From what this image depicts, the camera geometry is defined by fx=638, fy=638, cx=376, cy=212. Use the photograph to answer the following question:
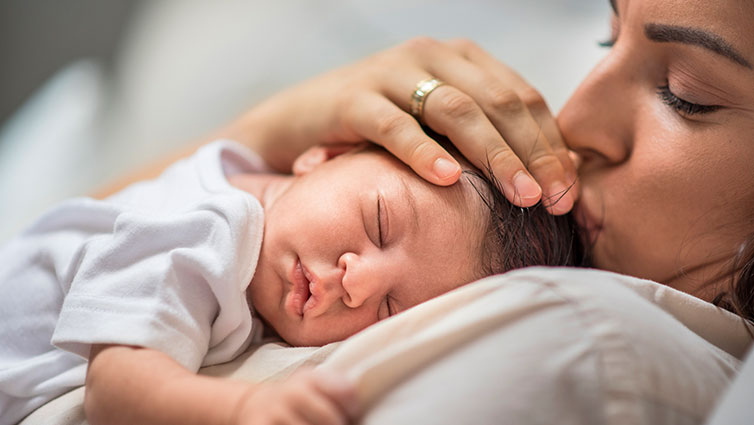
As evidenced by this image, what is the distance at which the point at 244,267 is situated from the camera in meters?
0.98

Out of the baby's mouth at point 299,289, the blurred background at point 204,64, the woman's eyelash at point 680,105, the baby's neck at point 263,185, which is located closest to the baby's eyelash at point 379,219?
the baby's mouth at point 299,289

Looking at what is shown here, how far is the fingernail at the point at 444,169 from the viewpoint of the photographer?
0.97 meters

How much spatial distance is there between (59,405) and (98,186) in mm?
1015

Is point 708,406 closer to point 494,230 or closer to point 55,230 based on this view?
point 494,230

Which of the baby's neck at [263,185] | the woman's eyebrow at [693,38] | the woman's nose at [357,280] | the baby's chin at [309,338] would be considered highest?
the woman's eyebrow at [693,38]

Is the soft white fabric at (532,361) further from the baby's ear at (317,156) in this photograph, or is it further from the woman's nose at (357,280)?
the baby's ear at (317,156)

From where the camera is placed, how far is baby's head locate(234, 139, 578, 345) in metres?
0.97

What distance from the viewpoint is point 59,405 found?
920 mm

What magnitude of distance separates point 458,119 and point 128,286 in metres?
0.56

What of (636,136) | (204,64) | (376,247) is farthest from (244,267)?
(204,64)

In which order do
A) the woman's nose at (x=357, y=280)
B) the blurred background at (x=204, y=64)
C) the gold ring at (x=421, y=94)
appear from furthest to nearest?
1. the blurred background at (x=204, y=64)
2. the gold ring at (x=421, y=94)
3. the woman's nose at (x=357, y=280)

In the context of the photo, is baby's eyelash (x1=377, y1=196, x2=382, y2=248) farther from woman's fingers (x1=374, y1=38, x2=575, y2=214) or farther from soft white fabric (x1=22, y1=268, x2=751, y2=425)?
soft white fabric (x1=22, y1=268, x2=751, y2=425)

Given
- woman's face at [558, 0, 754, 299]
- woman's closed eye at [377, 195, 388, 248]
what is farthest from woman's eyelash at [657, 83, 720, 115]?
woman's closed eye at [377, 195, 388, 248]

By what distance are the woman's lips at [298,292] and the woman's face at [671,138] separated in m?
0.48
